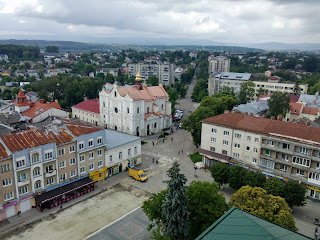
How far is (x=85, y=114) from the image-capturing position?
80000 millimetres

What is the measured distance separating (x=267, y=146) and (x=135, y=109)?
3411 cm

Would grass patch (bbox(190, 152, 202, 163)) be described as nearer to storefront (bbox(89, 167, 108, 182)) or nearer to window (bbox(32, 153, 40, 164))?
storefront (bbox(89, 167, 108, 182))

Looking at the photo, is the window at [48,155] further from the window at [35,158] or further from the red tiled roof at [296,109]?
the red tiled roof at [296,109]

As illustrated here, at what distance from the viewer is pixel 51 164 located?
3588 centimetres

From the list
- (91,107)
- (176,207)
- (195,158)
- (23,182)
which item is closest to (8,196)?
(23,182)

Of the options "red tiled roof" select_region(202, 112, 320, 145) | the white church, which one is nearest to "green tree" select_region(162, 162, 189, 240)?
"red tiled roof" select_region(202, 112, 320, 145)

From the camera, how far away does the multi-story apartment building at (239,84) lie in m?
100

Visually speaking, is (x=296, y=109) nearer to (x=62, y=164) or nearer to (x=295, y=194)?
(x=295, y=194)

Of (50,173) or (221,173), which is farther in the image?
(221,173)

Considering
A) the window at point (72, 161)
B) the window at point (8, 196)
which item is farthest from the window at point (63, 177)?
the window at point (8, 196)

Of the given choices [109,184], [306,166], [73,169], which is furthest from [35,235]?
[306,166]

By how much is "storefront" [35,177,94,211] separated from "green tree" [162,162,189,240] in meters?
17.9

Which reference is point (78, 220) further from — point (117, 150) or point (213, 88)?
point (213, 88)

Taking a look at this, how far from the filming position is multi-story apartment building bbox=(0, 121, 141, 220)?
32094mm
